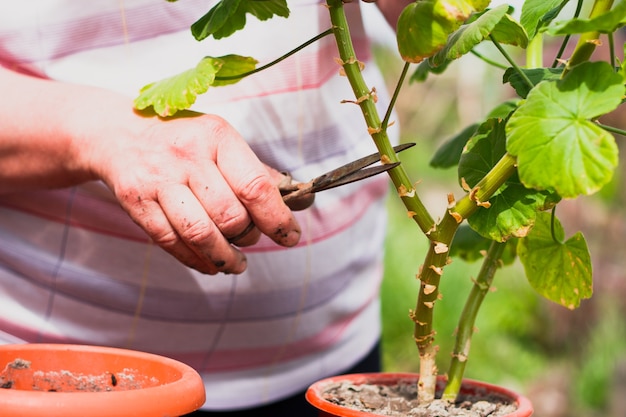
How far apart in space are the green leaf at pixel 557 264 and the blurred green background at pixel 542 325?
228cm

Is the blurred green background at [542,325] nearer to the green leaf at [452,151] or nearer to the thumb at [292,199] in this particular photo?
the green leaf at [452,151]

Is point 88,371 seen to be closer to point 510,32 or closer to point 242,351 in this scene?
point 242,351

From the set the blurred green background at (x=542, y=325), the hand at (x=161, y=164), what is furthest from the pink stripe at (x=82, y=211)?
the blurred green background at (x=542, y=325)

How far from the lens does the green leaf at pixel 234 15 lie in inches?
32.6

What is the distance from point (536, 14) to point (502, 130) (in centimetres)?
13

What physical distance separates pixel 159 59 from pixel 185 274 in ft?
0.95

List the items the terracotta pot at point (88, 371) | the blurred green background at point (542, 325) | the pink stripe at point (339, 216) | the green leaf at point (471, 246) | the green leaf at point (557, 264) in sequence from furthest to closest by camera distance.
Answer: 1. the blurred green background at point (542, 325)
2. the pink stripe at point (339, 216)
3. the green leaf at point (471, 246)
4. the green leaf at point (557, 264)
5. the terracotta pot at point (88, 371)

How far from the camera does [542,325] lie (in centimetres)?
415

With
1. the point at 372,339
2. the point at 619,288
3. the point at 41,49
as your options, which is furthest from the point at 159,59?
the point at 619,288

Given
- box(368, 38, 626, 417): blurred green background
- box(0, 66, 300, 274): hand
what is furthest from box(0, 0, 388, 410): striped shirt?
box(368, 38, 626, 417): blurred green background

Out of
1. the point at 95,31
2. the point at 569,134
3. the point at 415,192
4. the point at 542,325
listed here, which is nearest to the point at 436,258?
the point at 415,192

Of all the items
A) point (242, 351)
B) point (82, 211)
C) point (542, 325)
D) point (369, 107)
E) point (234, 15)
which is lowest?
point (542, 325)

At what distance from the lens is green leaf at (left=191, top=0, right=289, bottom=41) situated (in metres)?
0.83

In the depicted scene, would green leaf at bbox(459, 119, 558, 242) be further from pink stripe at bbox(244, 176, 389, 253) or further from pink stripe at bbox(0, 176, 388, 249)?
pink stripe at bbox(0, 176, 388, 249)
